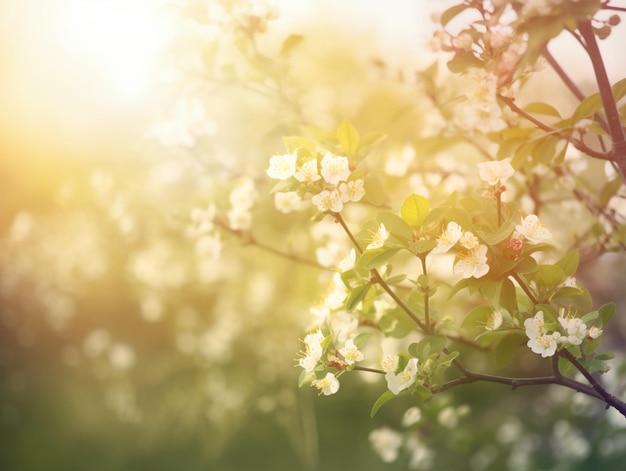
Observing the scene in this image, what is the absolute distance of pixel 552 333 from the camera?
0.78m

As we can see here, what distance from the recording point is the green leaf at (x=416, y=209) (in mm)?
771

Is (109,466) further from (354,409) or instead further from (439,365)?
(439,365)

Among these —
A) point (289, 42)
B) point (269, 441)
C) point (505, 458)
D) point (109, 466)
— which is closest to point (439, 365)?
point (289, 42)

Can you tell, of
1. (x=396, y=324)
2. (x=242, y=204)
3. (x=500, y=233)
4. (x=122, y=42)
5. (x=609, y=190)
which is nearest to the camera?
(x=500, y=233)

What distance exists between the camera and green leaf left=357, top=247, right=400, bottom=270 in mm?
773

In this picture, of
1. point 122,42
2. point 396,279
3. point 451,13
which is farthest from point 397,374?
point 122,42

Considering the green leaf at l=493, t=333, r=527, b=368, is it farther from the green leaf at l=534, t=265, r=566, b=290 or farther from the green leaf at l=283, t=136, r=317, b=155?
the green leaf at l=283, t=136, r=317, b=155

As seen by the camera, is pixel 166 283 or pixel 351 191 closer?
pixel 351 191

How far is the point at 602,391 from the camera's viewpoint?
0.81m

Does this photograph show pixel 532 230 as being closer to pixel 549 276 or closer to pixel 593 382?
pixel 549 276

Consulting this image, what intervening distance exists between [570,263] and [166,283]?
213 cm

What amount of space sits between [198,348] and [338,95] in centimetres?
119

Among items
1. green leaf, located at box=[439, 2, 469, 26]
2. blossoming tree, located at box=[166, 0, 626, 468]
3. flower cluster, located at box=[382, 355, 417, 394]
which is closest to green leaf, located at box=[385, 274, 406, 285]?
blossoming tree, located at box=[166, 0, 626, 468]

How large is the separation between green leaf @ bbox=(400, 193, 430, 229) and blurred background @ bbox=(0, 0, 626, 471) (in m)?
0.60
